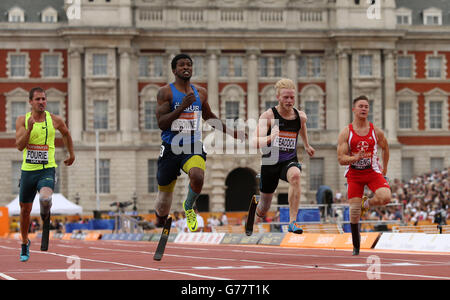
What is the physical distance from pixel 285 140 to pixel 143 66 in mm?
53227

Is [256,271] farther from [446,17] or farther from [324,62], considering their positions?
[446,17]

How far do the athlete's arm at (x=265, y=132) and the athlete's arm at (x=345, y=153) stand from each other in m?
1.03

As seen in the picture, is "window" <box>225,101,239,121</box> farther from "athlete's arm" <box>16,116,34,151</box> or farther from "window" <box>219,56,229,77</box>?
"athlete's arm" <box>16,116,34,151</box>

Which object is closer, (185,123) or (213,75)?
(185,123)

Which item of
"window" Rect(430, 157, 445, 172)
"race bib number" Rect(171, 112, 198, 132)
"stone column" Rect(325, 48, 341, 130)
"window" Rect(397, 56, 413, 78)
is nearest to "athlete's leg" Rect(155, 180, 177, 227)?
"race bib number" Rect(171, 112, 198, 132)

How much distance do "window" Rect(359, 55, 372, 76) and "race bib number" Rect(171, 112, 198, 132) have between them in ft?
185

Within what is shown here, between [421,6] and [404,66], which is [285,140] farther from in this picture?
[421,6]

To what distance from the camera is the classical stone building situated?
65.9 metres

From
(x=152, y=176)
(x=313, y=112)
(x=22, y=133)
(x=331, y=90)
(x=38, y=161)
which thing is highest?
(x=331, y=90)

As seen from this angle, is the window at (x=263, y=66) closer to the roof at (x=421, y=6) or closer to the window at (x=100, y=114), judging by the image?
the window at (x=100, y=114)

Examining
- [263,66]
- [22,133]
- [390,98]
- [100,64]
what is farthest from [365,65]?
[22,133]

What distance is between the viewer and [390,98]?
6869cm
